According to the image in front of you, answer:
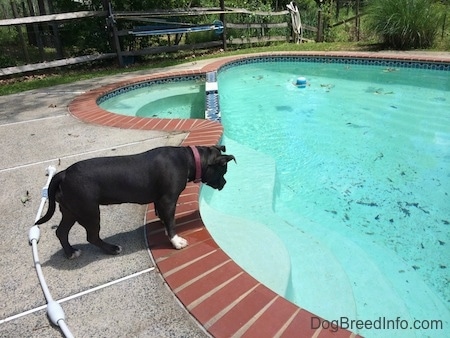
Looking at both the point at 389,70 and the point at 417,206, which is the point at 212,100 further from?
the point at 389,70

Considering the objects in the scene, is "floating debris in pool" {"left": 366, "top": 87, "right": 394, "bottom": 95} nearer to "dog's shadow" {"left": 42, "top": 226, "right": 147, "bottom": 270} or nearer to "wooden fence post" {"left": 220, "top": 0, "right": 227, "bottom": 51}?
"wooden fence post" {"left": 220, "top": 0, "right": 227, "bottom": 51}

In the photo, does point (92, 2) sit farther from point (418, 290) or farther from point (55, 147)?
point (418, 290)

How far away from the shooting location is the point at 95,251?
252 cm

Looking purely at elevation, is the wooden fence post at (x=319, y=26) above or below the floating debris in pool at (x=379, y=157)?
above

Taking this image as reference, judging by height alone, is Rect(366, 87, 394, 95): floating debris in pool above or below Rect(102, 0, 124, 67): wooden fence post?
below

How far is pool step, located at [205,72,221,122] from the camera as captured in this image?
18.2ft

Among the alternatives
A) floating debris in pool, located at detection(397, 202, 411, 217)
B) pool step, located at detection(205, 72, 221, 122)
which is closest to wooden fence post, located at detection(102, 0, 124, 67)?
pool step, located at detection(205, 72, 221, 122)

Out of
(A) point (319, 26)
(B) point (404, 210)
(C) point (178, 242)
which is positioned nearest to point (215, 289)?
(C) point (178, 242)

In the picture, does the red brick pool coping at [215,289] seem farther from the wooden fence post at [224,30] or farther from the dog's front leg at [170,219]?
the wooden fence post at [224,30]

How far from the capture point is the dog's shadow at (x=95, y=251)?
240 cm

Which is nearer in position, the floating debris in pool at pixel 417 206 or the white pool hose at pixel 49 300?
the white pool hose at pixel 49 300

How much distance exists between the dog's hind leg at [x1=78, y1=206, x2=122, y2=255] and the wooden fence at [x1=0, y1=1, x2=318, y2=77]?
881cm

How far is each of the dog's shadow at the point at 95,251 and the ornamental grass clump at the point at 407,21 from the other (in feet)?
36.4

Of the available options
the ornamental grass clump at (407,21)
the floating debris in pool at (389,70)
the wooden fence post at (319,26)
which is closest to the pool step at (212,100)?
the floating debris in pool at (389,70)
